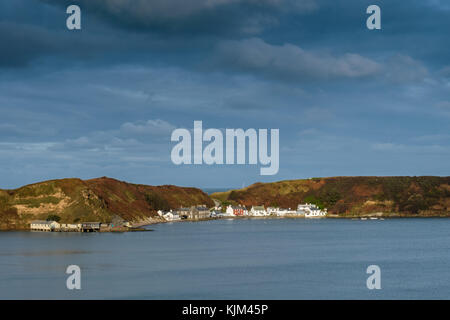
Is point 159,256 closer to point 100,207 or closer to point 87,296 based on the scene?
point 87,296

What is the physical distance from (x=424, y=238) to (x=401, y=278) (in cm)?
7447

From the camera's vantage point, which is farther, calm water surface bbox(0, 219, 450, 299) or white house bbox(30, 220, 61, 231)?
white house bbox(30, 220, 61, 231)

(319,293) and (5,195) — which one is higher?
(5,195)

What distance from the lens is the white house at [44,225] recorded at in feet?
531

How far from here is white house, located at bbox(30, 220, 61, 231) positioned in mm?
162000

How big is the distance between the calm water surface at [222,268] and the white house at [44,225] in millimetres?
28150

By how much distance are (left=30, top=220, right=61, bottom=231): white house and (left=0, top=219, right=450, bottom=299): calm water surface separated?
2815 cm

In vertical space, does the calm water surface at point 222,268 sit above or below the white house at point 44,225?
below

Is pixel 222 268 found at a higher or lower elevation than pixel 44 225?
lower

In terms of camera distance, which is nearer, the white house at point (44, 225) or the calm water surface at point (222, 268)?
the calm water surface at point (222, 268)

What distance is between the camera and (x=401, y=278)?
248 ft

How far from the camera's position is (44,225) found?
162 metres

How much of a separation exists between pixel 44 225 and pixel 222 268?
94.5m
